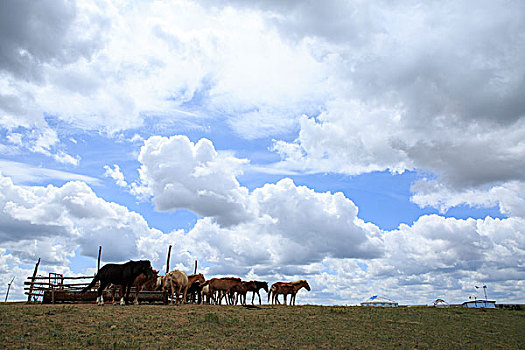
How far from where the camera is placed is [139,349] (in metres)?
17.1

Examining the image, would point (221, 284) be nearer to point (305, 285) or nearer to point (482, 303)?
point (305, 285)

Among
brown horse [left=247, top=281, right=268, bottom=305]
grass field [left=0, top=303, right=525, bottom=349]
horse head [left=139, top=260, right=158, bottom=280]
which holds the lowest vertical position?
grass field [left=0, top=303, right=525, bottom=349]

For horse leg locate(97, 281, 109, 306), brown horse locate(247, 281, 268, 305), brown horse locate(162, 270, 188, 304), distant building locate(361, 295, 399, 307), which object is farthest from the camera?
distant building locate(361, 295, 399, 307)

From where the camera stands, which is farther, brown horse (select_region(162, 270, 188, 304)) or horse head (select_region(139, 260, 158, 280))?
brown horse (select_region(162, 270, 188, 304))

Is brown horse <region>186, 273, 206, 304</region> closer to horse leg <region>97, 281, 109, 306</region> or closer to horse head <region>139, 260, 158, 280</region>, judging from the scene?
horse head <region>139, 260, 158, 280</region>

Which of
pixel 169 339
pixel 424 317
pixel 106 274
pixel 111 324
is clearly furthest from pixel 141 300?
pixel 424 317

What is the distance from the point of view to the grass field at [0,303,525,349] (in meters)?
18.3

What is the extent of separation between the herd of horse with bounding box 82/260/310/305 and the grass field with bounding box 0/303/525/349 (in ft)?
11.6

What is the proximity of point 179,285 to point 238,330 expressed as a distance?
12.9 meters

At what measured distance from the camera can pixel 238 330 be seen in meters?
22.2

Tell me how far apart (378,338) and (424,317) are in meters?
10.2

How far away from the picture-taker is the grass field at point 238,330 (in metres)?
18.3

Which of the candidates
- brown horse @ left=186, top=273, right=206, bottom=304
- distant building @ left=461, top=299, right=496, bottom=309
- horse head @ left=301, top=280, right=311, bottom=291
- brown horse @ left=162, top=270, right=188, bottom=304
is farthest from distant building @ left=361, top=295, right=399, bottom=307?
brown horse @ left=162, top=270, right=188, bottom=304

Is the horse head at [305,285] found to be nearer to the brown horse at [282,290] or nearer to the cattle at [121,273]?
the brown horse at [282,290]
